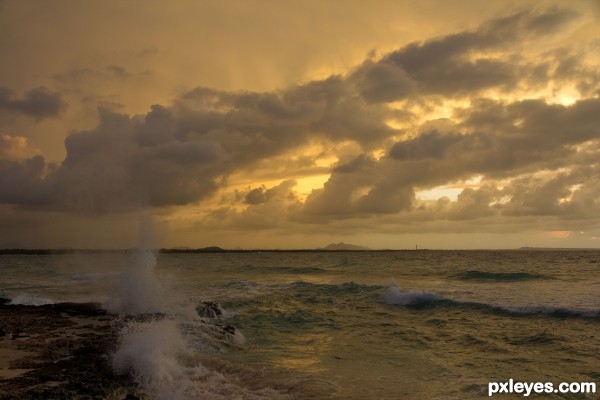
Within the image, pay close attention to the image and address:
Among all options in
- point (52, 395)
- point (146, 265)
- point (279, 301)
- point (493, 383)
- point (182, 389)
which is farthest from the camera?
point (279, 301)

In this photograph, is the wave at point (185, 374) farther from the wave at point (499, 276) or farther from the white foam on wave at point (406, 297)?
the wave at point (499, 276)

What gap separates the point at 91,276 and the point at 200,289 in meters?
18.6

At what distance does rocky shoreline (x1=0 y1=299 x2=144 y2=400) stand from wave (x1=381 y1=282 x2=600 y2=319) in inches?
692

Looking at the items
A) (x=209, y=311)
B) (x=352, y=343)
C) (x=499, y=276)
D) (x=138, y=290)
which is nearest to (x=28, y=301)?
(x=138, y=290)

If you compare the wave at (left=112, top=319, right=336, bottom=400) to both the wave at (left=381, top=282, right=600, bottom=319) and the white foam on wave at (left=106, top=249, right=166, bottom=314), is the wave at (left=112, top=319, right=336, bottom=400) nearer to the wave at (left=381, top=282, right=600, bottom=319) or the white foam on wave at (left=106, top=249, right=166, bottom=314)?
the white foam on wave at (left=106, top=249, right=166, bottom=314)

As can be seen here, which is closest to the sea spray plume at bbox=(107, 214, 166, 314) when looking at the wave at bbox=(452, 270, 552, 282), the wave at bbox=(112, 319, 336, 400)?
the wave at bbox=(112, 319, 336, 400)

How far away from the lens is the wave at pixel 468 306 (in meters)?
21.9

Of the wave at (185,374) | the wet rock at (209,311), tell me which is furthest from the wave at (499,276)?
the wave at (185,374)

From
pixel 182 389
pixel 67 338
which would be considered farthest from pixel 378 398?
pixel 67 338

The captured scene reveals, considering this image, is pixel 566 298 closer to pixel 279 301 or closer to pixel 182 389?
pixel 279 301

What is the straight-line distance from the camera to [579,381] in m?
11.5

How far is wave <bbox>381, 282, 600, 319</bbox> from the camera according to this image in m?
21.9

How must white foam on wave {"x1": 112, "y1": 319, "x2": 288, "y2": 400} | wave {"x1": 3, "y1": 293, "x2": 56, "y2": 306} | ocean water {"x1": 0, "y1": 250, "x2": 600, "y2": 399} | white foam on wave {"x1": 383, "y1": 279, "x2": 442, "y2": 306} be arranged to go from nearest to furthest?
white foam on wave {"x1": 112, "y1": 319, "x2": 288, "y2": 400}, ocean water {"x1": 0, "y1": 250, "x2": 600, "y2": 399}, wave {"x1": 3, "y1": 293, "x2": 56, "y2": 306}, white foam on wave {"x1": 383, "y1": 279, "x2": 442, "y2": 306}

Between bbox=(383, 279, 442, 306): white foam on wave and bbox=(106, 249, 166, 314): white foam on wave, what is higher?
bbox=(106, 249, 166, 314): white foam on wave
